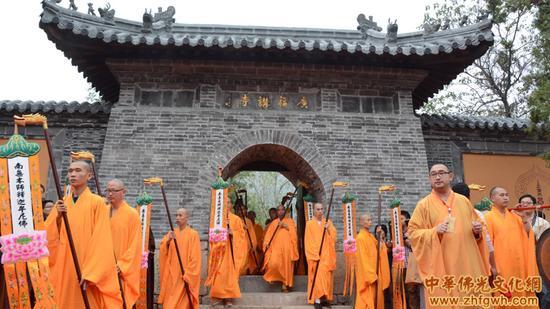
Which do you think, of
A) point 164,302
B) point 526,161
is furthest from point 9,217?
point 526,161

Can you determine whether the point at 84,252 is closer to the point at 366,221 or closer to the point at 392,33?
the point at 366,221

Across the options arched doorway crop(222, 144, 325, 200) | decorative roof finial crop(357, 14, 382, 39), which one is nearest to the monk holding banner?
arched doorway crop(222, 144, 325, 200)

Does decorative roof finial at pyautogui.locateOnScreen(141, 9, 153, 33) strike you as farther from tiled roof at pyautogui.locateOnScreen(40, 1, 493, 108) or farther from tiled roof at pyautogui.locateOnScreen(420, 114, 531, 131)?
tiled roof at pyautogui.locateOnScreen(420, 114, 531, 131)

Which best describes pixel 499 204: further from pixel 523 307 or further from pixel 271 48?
pixel 271 48

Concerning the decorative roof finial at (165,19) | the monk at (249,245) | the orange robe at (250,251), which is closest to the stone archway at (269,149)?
the monk at (249,245)

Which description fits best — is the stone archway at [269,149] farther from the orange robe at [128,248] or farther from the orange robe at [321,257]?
the orange robe at [128,248]

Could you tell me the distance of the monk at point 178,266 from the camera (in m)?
7.04

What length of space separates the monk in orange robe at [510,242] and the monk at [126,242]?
12.4 ft

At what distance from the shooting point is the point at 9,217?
3.95m

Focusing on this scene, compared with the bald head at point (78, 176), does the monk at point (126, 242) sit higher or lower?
lower

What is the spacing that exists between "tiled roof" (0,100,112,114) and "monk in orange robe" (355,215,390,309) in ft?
16.1

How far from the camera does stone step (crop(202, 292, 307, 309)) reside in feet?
25.5

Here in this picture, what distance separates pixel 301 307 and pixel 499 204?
339 centimetres

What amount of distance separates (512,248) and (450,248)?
151 cm
